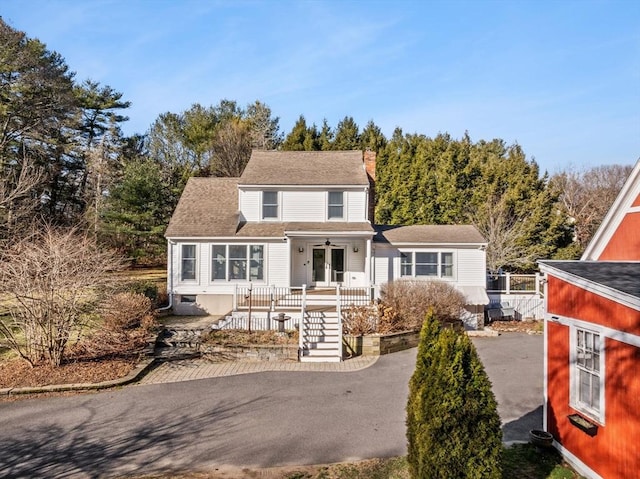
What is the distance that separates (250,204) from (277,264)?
11.8ft

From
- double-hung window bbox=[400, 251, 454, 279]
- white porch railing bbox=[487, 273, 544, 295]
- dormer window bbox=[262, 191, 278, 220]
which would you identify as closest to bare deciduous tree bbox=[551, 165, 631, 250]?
white porch railing bbox=[487, 273, 544, 295]

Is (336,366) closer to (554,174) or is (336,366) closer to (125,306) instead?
(125,306)

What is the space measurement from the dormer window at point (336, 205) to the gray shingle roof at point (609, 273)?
12.8m

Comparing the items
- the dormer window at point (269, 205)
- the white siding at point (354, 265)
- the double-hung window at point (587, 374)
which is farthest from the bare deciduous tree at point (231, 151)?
the double-hung window at point (587, 374)

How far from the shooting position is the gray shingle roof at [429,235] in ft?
63.9

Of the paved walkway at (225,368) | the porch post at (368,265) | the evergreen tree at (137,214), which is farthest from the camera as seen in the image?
the evergreen tree at (137,214)

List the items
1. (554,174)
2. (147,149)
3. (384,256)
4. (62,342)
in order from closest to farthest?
(62,342) < (384,256) < (554,174) < (147,149)

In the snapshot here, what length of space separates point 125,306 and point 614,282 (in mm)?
14549

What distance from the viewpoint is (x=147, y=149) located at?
44.4m

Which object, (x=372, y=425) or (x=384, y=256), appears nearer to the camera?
(x=372, y=425)

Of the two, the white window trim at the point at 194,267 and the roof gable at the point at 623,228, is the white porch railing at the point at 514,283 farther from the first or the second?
the white window trim at the point at 194,267

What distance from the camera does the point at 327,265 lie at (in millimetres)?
20672

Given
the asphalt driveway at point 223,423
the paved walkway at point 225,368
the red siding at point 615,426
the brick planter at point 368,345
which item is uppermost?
the red siding at point 615,426

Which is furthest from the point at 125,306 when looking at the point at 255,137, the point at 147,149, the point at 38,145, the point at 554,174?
the point at 554,174
